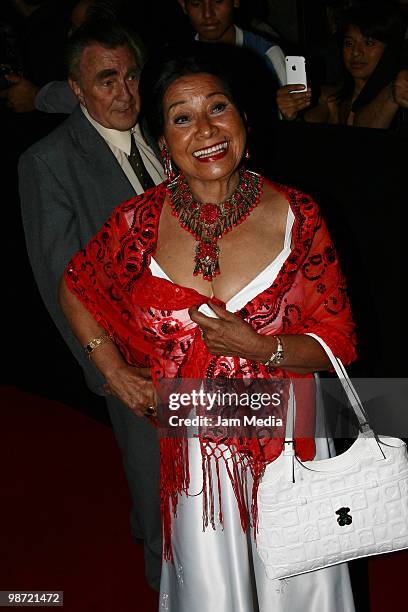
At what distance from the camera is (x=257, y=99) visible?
13.5 ft

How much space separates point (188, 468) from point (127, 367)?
30cm

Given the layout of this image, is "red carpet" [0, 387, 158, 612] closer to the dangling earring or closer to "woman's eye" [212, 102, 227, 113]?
the dangling earring

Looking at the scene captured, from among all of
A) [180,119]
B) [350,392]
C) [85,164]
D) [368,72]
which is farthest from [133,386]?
[368,72]

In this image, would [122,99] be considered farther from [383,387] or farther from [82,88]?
[383,387]

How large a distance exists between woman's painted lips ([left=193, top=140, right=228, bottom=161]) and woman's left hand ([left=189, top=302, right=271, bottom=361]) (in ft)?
1.15

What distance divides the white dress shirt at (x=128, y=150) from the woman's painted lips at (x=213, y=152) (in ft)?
2.82

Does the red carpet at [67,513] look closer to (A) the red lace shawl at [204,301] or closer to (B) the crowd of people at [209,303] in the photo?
(B) the crowd of people at [209,303]

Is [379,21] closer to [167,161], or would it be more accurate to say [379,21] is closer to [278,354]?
[167,161]

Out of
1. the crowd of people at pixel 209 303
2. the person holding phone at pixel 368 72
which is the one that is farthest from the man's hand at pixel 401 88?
the crowd of people at pixel 209 303

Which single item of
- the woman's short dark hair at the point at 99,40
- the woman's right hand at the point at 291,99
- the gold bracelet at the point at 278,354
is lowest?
the gold bracelet at the point at 278,354

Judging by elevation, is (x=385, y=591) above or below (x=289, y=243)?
below

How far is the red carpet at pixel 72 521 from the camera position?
3.44 metres

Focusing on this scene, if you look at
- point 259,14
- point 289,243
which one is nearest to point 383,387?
point 289,243

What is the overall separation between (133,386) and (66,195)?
31.8 inches
